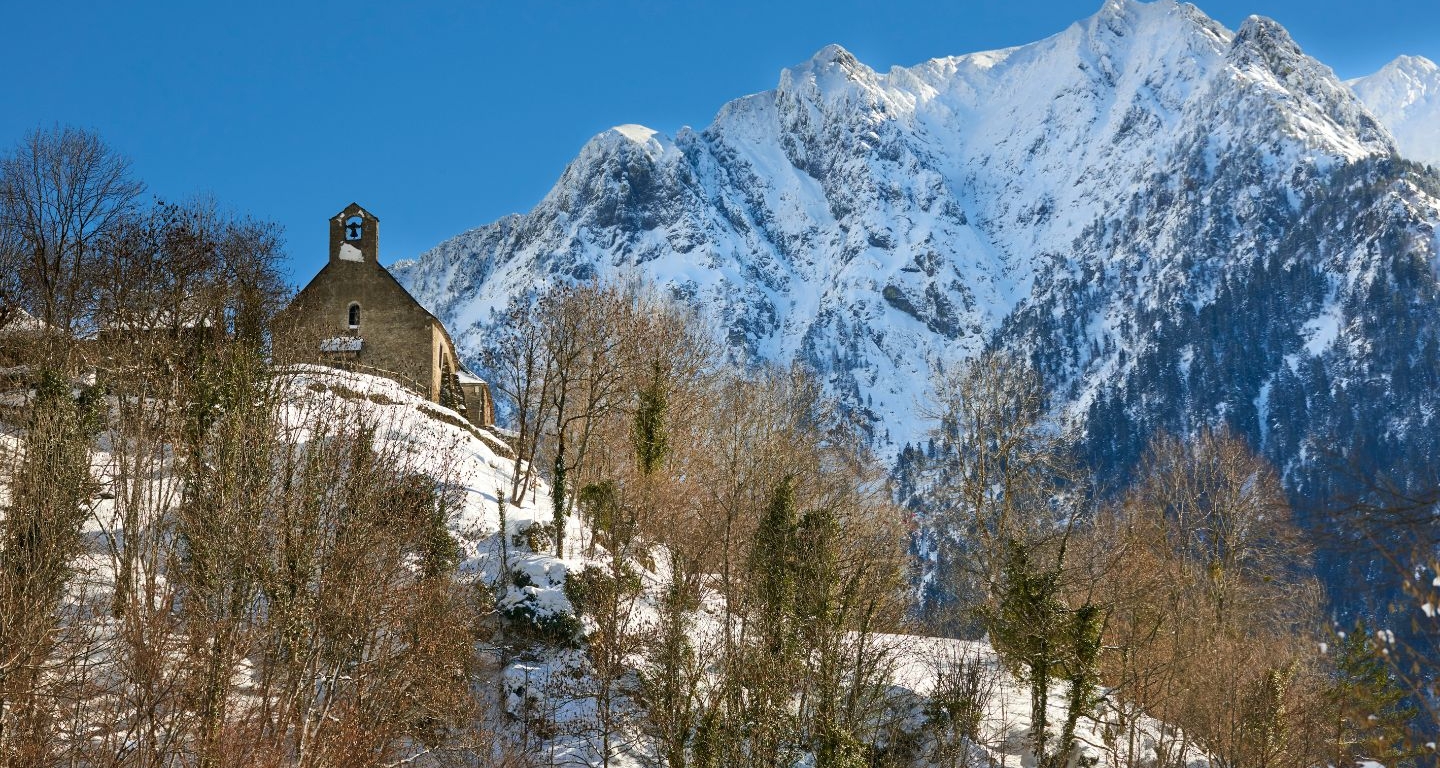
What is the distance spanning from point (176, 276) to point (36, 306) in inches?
351

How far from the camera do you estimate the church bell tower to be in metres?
50.9

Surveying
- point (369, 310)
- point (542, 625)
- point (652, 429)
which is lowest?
point (542, 625)

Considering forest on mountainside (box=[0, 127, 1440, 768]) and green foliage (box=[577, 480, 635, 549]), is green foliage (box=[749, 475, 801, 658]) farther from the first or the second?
green foliage (box=[577, 480, 635, 549])

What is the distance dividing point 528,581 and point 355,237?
26.4m

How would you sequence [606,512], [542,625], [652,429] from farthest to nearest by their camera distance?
[652,429], [606,512], [542,625]

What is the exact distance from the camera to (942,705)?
94.3ft

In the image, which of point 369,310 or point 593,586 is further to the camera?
point 369,310

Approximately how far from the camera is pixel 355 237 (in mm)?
51531

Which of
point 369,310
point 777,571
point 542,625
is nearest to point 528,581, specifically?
point 542,625

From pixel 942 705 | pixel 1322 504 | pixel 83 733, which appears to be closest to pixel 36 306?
pixel 83 733

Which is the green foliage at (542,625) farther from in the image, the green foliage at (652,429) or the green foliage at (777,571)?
the green foliage at (652,429)

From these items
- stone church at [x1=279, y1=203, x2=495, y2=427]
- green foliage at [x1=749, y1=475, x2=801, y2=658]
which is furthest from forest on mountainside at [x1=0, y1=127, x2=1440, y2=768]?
stone church at [x1=279, y1=203, x2=495, y2=427]

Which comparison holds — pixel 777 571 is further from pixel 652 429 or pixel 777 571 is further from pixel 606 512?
pixel 652 429

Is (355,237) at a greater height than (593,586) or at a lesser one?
greater
